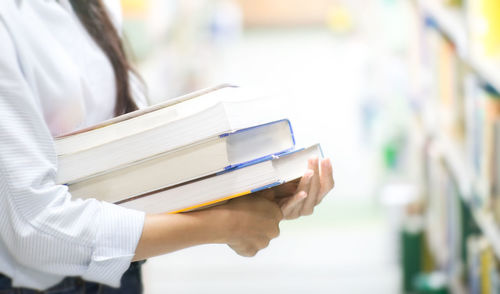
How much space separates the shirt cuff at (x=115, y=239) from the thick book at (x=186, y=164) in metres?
0.06

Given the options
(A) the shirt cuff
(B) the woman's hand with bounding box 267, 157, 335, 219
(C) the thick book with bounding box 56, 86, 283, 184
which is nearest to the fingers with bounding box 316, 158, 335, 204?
(B) the woman's hand with bounding box 267, 157, 335, 219

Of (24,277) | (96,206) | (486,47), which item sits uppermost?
(486,47)

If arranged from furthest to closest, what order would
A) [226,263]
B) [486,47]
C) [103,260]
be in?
1. [226,263]
2. [486,47]
3. [103,260]

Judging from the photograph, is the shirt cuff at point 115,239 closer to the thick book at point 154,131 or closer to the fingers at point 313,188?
the thick book at point 154,131

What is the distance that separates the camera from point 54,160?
1036 millimetres

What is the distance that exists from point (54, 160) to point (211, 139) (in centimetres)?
22

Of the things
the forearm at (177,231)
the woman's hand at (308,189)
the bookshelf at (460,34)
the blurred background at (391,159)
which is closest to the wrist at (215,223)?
the forearm at (177,231)

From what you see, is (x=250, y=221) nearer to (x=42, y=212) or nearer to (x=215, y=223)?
(x=215, y=223)


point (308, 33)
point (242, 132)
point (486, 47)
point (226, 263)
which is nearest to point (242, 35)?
point (308, 33)

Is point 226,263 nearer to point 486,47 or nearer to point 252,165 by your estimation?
point 486,47

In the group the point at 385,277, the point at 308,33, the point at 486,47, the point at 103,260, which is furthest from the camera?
the point at 308,33

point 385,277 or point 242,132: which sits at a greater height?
point 242,132

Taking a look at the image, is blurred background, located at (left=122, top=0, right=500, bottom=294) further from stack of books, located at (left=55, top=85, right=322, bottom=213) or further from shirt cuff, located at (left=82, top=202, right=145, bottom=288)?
shirt cuff, located at (left=82, top=202, right=145, bottom=288)

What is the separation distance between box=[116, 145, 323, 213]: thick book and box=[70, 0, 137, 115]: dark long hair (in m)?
0.22
